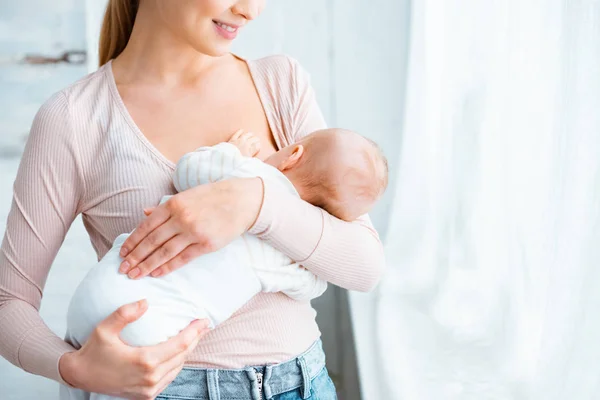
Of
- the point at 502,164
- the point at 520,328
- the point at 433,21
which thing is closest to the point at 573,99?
the point at 502,164

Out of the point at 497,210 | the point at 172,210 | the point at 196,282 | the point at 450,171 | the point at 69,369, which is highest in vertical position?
the point at 172,210

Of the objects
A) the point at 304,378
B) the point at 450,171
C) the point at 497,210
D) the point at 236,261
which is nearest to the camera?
the point at 236,261

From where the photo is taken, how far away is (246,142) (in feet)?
4.59

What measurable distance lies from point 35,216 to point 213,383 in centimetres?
42

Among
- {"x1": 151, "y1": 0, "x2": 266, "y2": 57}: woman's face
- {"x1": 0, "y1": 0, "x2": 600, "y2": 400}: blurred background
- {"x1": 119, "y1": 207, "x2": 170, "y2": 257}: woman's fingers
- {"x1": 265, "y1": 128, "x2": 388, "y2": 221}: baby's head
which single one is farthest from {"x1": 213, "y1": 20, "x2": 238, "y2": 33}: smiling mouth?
{"x1": 0, "y1": 0, "x2": 600, "y2": 400}: blurred background

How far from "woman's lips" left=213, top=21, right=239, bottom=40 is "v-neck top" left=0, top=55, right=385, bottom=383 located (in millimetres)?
224

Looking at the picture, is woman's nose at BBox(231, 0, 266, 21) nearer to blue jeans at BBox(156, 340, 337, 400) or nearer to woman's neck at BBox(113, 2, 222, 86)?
woman's neck at BBox(113, 2, 222, 86)

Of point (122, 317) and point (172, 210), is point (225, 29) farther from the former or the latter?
point (122, 317)

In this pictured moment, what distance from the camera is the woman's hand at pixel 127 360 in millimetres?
1159

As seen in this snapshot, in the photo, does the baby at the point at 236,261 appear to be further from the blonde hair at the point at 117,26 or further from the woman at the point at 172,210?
the blonde hair at the point at 117,26

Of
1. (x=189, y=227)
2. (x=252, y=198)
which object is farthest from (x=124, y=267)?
(x=252, y=198)

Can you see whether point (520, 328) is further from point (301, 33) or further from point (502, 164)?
point (301, 33)

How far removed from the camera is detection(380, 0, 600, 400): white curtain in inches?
61.7

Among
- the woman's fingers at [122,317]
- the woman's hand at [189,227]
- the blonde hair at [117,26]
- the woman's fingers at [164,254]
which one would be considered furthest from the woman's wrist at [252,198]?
the blonde hair at [117,26]
